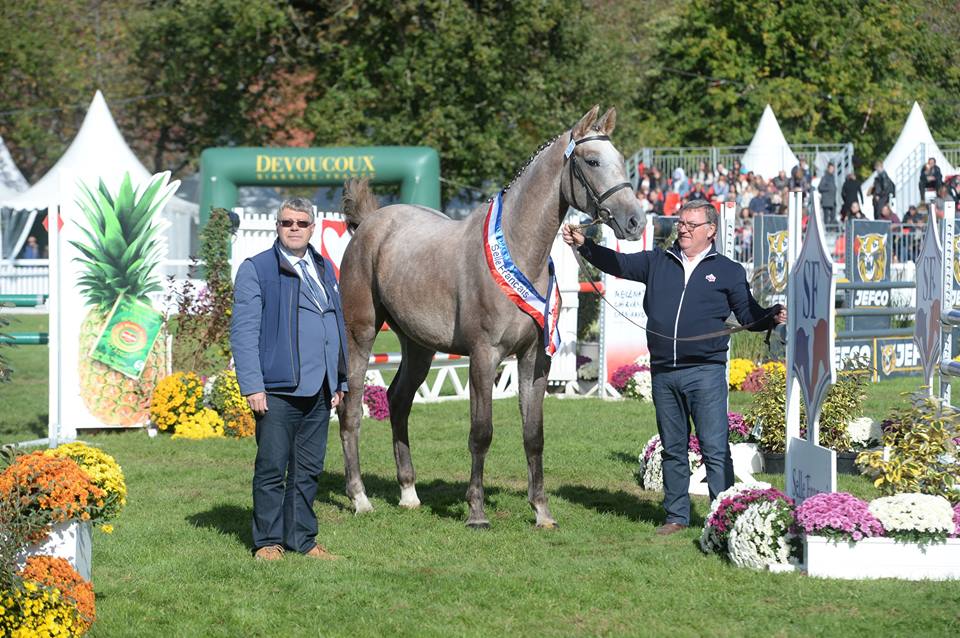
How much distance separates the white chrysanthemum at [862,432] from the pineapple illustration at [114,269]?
22.8 feet

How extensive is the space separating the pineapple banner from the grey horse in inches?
153

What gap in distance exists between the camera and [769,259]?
54.2 feet

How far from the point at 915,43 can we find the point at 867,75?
3002 mm

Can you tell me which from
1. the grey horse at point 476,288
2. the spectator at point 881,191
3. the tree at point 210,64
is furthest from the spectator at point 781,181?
the grey horse at point 476,288

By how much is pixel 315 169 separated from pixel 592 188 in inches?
813

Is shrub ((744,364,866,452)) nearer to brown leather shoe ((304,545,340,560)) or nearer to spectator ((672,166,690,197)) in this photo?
brown leather shoe ((304,545,340,560))

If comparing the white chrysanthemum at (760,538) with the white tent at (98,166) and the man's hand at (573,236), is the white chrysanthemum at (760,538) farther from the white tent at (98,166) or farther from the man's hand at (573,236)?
the white tent at (98,166)

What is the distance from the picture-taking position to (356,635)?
5.84 metres

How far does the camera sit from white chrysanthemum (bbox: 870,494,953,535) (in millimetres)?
6547

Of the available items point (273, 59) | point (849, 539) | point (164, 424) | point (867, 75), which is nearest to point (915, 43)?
point (867, 75)

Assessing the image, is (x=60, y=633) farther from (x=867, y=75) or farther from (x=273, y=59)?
(x=867, y=75)

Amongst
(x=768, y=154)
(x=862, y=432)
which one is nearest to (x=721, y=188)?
(x=768, y=154)

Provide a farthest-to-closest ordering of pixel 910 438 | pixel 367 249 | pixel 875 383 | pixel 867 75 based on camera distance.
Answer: pixel 867 75
pixel 875 383
pixel 367 249
pixel 910 438

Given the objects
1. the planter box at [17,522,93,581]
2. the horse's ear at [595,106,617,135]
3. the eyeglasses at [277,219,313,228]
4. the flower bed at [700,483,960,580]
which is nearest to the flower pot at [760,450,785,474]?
the flower bed at [700,483,960,580]
